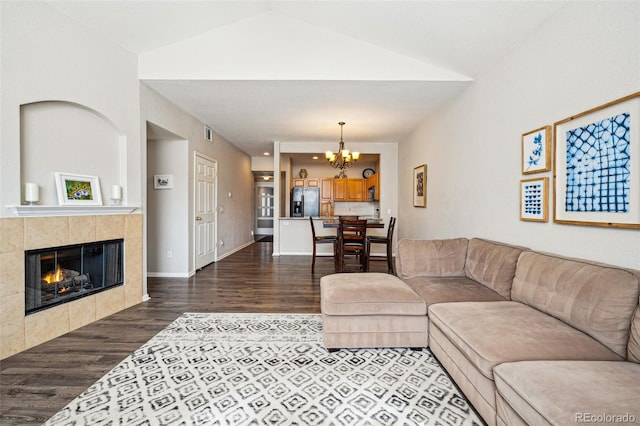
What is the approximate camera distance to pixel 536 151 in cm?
235

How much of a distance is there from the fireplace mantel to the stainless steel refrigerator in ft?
17.0

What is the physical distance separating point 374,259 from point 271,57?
444cm

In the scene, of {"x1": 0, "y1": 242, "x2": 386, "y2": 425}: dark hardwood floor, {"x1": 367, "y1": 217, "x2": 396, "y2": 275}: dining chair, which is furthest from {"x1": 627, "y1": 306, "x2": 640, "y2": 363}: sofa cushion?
{"x1": 367, "y1": 217, "x2": 396, "y2": 275}: dining chair

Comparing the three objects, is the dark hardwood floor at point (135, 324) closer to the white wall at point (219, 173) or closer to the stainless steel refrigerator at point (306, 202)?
the white wall at point (219, 173)

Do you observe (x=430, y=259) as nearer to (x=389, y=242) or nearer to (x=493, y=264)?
(x=493, y=264)

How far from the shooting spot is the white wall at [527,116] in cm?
172

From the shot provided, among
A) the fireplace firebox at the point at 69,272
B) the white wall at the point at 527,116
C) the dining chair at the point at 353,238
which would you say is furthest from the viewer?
the dining chair at the point at 353,238

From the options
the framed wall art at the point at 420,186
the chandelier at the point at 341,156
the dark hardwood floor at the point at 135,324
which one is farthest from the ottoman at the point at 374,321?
the chandelier at the point at 341,156

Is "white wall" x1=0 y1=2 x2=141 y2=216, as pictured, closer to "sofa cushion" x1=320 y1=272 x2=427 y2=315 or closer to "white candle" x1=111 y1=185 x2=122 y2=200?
"white candle" x1=111 y1=185 x2=122 y2=200

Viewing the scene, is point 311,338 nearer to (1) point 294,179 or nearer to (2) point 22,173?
(2) point 22,173

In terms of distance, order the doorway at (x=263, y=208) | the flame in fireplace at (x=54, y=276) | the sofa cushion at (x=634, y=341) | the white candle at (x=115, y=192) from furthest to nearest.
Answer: the doorway at (x=263, y=208)
the white candle at (x=115, y=192)
the flame in fireplace at (x=54, y=276)
the sofa cushion at (x=634, y=341)

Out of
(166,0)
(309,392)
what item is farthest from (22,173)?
(309,392)

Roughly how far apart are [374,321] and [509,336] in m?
0.96

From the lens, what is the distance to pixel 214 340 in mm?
2484
